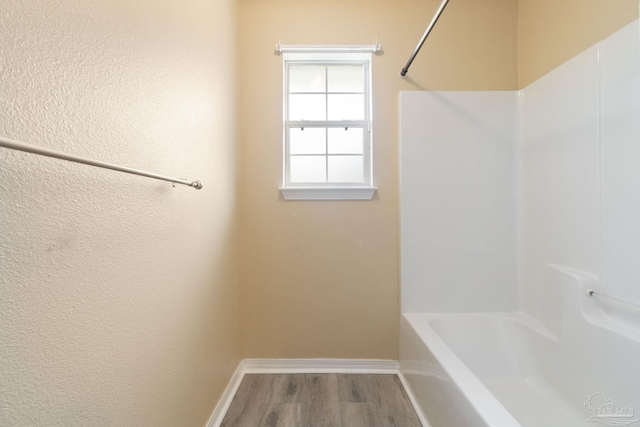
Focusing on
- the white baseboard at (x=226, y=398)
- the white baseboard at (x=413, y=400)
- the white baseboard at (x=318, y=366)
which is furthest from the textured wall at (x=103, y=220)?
the white baseboard at (x=413, y=400)

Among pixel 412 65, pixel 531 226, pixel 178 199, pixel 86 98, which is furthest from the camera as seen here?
pixel 412 65

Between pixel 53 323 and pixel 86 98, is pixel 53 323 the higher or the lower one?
the lower one

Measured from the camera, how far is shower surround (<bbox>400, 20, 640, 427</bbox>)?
1096 millimetres

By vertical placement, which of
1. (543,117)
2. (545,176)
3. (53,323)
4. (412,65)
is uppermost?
(412,65)

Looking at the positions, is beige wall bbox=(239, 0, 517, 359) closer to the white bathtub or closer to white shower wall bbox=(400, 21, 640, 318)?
white shower wall bbox=(400, 21, 640, 318)

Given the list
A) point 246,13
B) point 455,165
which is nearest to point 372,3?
point 246,13

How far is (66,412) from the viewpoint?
1.83ft

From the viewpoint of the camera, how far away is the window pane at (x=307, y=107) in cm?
185

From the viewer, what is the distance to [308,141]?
6.08 ft

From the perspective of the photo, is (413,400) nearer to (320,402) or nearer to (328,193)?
(320,402)

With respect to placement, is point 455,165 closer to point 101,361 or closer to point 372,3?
point 372,3

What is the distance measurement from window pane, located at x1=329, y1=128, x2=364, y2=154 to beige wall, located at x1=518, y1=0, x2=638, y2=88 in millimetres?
1171

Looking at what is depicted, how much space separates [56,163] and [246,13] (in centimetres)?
176

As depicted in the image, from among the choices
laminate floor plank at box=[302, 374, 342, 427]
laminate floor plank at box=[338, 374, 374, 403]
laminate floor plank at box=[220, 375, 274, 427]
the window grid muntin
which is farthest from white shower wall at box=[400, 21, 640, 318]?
laminate floor plank at box=[220, 375, 274, 427]
